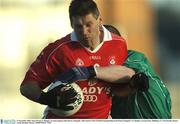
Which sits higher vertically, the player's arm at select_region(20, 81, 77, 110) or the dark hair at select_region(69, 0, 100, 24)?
the dark hair at select_region(69, 0, 100, 24)

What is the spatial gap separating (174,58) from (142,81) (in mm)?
8270

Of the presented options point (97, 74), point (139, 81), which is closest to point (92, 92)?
Result: point (97, 74)

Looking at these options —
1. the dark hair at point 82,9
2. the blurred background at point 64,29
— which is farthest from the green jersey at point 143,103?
the blurred background at point 64,29

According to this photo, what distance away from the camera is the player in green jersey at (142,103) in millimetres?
4035

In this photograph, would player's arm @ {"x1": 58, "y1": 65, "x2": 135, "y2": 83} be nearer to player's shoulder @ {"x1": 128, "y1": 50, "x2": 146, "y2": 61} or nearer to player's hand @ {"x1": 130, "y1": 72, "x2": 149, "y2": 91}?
player's hand @ {"x1": 130, "y1": 72, "x2": 149, "y2": 91}

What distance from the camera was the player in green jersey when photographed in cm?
404

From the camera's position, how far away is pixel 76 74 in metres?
3.91

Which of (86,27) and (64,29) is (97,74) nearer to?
(86,27)

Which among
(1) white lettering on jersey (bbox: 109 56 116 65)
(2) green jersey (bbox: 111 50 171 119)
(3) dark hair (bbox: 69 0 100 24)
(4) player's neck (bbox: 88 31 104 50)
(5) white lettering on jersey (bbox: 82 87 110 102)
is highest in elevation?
(3) dark hair (bbox: 69 0 100 24)

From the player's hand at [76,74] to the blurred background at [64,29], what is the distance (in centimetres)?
744

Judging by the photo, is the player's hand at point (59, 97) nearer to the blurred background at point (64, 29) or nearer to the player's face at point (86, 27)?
the player's face at point (86, 27)

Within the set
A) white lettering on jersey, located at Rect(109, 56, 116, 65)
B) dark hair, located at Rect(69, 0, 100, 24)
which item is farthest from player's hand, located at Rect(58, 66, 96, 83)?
dark hair, located at Rect(69, 0, 100, 24)

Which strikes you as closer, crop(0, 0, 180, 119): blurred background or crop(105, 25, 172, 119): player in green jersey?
crop(105, 25, 172, 119): player in green jersey

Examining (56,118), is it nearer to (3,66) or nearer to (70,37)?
(70,37)
